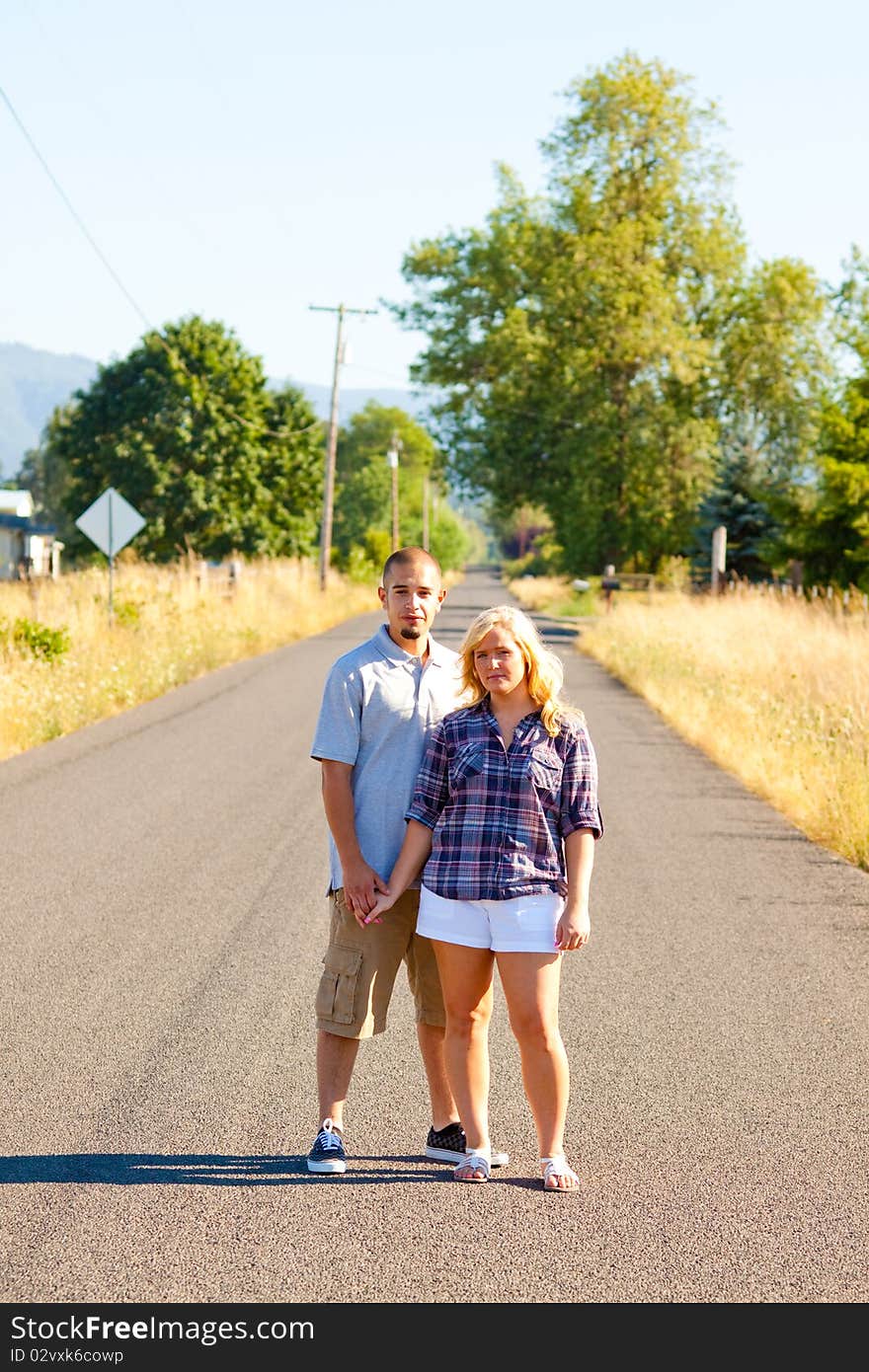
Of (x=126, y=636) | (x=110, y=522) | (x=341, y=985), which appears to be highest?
(x=110, y=522)

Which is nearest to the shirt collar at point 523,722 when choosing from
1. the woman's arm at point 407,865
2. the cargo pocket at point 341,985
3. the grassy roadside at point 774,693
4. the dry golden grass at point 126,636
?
the woman's arm at point 407,865

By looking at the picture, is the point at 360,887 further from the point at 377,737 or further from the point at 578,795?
Answer: the point at 578,795

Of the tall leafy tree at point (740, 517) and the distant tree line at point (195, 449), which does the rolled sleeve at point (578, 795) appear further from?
the distant tree line at point (195, 449)

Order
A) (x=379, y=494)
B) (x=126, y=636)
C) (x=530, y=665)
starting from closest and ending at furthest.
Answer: (x=530, y=665)
(x=126, y=636)
(x=379, y=494)

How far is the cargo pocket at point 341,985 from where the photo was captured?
455cm

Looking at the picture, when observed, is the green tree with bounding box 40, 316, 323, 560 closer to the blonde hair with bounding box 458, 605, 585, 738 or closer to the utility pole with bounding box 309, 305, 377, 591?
the utility pole with bounding box 309, 305, 377, 591

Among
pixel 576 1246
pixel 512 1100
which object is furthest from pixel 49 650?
pixel 576 1246

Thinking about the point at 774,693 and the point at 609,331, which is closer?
the point at 774,693

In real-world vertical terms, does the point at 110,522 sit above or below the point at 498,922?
above

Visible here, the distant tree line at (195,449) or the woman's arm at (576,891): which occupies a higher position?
the distant tree line at (195,449)

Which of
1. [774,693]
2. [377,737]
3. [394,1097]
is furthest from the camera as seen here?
[774,693]

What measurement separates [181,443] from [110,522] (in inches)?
1440

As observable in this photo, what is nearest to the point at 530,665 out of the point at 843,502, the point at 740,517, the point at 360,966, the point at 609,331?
the point at 360,966

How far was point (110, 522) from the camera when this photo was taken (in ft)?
77.3
